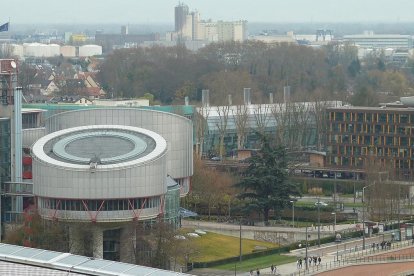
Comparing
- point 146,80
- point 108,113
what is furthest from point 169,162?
point 146,80

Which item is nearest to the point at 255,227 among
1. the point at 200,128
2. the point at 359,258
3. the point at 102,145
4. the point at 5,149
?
the point at 359,258

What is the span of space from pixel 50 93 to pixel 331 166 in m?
56.0

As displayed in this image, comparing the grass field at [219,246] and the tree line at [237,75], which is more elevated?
the tree line at [237,75]

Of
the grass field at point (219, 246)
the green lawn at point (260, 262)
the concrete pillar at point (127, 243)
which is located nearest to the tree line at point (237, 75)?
the grass field at point (219, 246)

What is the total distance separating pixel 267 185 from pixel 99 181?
14.3m

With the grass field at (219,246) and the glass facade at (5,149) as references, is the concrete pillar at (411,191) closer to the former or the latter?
the grass field at (219,246)

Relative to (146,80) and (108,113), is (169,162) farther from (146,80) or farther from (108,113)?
(146,80)

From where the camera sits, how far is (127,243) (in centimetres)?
6100

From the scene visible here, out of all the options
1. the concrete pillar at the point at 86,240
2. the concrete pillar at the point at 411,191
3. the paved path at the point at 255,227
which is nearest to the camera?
the concrete pillar at the point at 86,240

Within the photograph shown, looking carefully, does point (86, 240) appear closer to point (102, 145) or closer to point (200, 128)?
point (102, 145)

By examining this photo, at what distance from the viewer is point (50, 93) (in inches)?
5709

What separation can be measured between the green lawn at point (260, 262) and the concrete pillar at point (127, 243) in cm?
351

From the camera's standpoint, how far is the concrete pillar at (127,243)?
60469 millimetres

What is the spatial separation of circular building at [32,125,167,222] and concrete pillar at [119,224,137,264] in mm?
555
